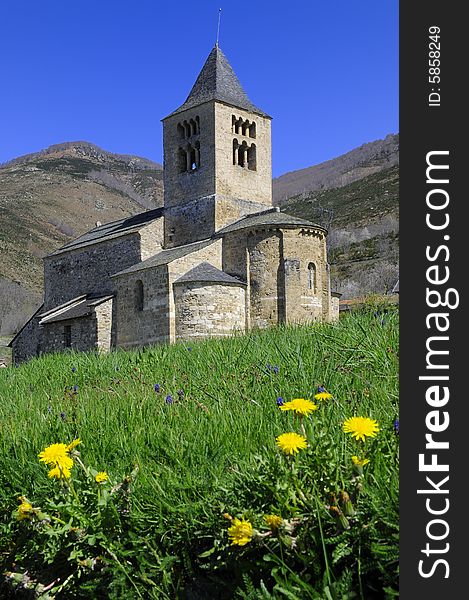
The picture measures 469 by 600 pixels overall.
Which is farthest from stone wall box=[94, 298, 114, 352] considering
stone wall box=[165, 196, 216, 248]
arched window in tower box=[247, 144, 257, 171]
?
arched window in tower box=[247, 144, 257, 171]

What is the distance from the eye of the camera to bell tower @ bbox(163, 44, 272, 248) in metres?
26.6

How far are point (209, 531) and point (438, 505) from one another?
1.17 metres

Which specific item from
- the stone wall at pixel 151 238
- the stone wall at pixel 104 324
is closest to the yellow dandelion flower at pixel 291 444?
the stone wall at pixel 104 324

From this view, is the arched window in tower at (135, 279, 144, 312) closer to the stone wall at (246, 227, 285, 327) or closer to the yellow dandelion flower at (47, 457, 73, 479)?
the stone wall at (246, 227, 285, 327)

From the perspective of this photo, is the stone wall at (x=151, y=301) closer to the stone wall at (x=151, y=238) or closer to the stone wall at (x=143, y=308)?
the stone wall at (x=143, y=308)

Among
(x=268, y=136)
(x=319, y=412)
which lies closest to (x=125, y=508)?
(x=319, y=412)

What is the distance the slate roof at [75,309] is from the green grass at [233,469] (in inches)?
791

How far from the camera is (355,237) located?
6125 cm

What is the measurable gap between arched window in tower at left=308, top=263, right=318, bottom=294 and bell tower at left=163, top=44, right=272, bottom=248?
4483 millimetres

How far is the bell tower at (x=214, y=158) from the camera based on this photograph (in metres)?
26.6

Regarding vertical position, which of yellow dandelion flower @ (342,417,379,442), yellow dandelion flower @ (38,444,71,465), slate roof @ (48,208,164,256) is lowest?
yellow dandelion flower @ (38,444,71,465)

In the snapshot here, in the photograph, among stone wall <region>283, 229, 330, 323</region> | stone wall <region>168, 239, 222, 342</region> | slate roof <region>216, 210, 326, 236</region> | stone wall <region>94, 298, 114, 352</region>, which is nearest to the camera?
stone wall <region>168, 239, 222, 342</region>

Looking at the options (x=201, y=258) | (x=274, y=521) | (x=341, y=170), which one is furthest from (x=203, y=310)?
(x=341, y=170)

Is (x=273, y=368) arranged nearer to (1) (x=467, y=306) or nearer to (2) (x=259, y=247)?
(1) (x=467, y=306)
